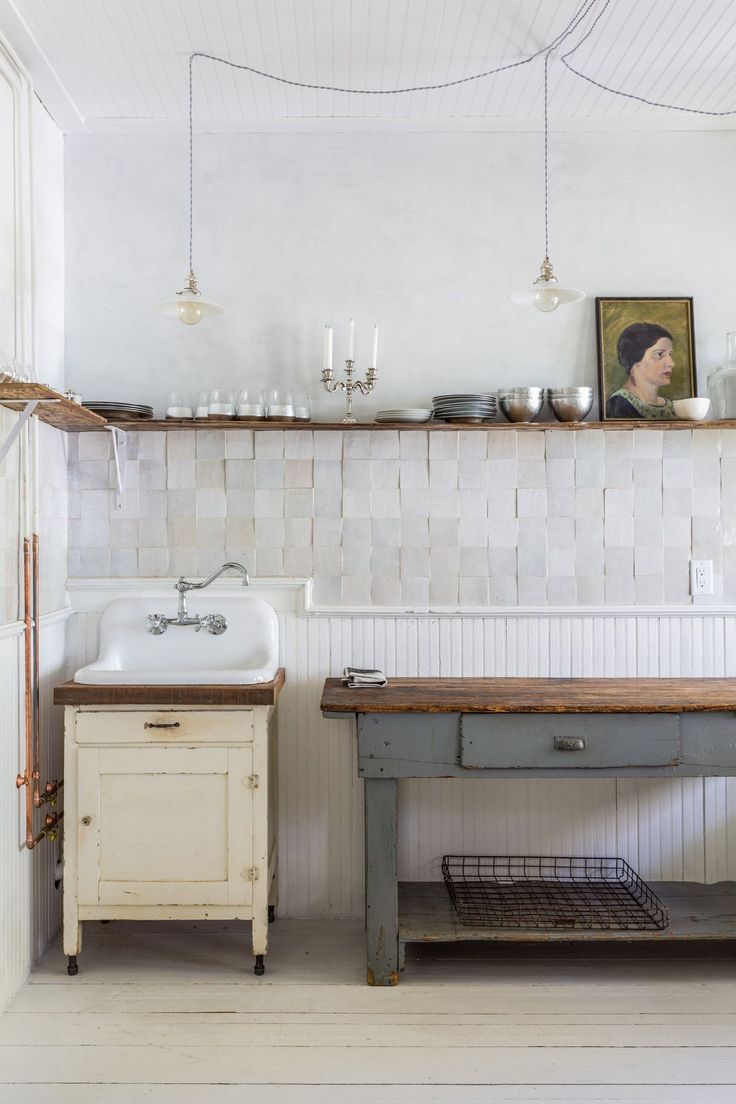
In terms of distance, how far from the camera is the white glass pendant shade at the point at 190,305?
2617 millimetres

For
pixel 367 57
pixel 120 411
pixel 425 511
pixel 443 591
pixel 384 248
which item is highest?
pixel 367 57

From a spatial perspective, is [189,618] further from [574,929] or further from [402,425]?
[574,929]

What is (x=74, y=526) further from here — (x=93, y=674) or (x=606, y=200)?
(x=606, y=200)

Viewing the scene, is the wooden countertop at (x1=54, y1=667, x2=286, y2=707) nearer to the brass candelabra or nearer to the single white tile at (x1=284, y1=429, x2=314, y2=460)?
the single white tile at (x1=284, y1=429, x2=314, y2=460)

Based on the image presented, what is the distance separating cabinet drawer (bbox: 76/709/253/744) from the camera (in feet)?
8.54

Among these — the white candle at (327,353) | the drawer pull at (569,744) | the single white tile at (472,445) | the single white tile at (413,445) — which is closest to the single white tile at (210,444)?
the white candle at (327,353)

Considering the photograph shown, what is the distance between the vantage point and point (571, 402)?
2.97m

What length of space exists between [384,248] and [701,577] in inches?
68.1

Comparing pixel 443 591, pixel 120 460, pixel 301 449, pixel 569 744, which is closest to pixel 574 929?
pixel 569 744

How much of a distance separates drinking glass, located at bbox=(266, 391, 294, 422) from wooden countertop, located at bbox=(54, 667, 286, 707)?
99cm

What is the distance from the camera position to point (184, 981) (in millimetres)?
2582

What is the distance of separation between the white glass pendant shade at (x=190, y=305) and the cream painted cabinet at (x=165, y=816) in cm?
127

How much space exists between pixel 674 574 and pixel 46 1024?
2.53 metres

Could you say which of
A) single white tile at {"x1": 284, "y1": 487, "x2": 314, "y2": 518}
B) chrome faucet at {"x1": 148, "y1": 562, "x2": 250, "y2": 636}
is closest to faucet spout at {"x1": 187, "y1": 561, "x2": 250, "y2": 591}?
chrome faucet at {"x1": 148, "y1": 562, "x2": 250, "y2": 636}
